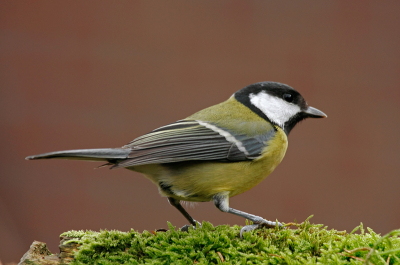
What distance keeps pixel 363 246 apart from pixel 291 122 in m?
0.88

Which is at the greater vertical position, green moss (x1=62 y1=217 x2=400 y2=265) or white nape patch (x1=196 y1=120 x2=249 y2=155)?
white nape patch (x1=196 y1=120 x2=249 y2=155)

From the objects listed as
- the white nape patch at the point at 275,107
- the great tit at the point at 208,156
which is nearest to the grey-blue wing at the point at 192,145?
the great tit at the point at 208,156

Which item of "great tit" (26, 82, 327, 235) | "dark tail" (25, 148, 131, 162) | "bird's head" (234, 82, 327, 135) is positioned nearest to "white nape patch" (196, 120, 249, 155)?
"great tit" (26, 82, 327, 235)

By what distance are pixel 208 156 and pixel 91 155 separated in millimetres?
499

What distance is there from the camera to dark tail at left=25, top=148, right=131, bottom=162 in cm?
127

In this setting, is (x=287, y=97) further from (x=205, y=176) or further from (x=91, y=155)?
(x=91, y=155)

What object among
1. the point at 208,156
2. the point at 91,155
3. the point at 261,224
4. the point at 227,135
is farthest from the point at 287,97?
the point at 91,155

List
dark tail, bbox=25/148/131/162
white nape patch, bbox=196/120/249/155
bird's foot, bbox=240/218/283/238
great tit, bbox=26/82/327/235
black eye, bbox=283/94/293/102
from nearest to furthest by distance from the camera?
dark tail, bbox=25/148/131/162, bird's foot, bbox=240/218/283/238, great tit, bbox=26/82/327/235, white nape patch, bbox=196/120/249/155, black eye, bbox=283/94/293/102

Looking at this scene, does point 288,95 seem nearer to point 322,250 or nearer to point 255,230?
point 255,230

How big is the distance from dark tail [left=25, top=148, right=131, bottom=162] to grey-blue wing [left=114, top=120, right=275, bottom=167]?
0.04m

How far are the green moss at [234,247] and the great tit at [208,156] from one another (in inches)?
5.4

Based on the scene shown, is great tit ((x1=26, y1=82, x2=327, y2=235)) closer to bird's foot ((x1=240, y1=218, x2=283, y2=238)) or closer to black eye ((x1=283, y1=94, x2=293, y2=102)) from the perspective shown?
bird's foot ((x1=240, y1=218, x2=283, y2=238))

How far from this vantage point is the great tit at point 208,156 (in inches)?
58.8

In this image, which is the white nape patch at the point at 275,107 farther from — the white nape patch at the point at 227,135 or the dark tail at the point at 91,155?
the dark tail at the point at 91,155
